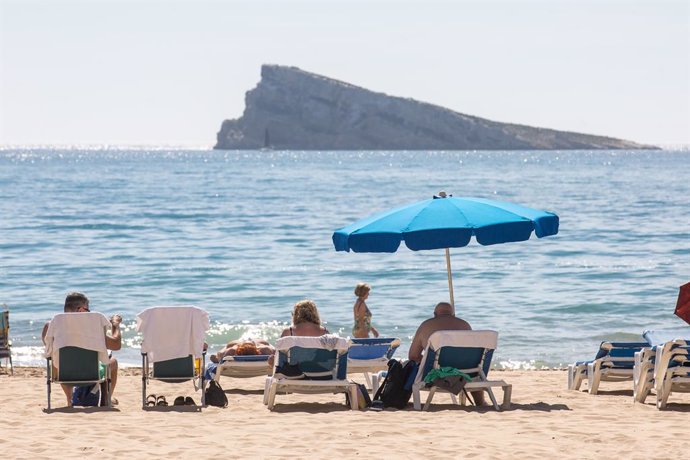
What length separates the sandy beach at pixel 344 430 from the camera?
282 inches

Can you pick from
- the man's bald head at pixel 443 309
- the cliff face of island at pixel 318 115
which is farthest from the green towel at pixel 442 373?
the cliff face of island at pixel 318 115

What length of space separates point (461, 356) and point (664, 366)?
4.84 ft

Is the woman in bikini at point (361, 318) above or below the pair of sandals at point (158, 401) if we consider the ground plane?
above

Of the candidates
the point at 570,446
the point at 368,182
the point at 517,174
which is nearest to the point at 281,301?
the point at 570,446

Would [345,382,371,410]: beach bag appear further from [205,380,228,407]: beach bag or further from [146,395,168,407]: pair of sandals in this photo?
[146,395,168,407]: pair of sandals

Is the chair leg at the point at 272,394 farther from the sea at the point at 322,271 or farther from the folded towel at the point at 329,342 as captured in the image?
the sea at the point at 322,271

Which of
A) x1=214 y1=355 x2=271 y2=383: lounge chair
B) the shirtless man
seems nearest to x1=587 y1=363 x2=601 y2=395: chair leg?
x1=214 y1=355 x2=271 y2=383: lounge chair

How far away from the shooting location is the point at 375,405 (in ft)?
29.8

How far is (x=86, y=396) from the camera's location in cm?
925

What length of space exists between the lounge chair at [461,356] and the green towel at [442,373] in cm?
4

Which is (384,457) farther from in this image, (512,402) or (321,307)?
(321,307)

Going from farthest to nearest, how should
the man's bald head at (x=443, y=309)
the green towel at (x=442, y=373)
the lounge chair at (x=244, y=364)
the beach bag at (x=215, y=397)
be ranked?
the lounge chair at (x=244, y=364) < the beach bag at (x=215, y=397) < the man's bald head at (x=443, y=309) < the green towel at (x=442, y=373)

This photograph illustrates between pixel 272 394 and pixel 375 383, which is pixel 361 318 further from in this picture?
pixel 272 394

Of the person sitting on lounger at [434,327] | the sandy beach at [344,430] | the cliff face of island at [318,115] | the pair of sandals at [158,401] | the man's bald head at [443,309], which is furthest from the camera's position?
the cliff face of island at [318,115]
